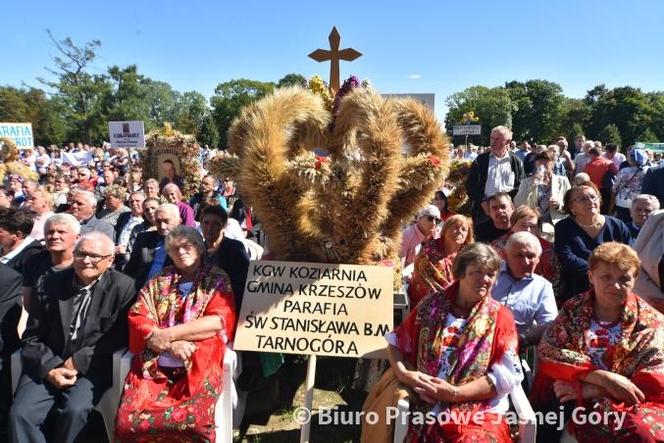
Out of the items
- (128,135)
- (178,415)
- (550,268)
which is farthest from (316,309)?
(128,135)

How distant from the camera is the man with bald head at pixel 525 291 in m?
2.95

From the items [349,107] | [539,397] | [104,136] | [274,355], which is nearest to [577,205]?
[539,397]

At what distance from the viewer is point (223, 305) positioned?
3.05m

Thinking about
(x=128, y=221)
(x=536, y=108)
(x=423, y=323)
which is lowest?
(x=423, y=323)

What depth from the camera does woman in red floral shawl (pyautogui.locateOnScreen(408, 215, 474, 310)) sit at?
141 inches

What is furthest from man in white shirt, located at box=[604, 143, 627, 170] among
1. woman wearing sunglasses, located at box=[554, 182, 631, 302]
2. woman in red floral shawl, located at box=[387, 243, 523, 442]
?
woman in red floral shawl, located at box=[387, 243, 523, 442]

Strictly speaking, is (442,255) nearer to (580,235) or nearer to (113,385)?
(580,235)

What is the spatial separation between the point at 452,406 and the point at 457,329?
1.33 ft

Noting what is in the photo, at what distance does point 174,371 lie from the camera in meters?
2.81

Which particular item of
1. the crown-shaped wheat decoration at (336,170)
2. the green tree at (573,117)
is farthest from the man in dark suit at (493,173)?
the green tree at (573,117)

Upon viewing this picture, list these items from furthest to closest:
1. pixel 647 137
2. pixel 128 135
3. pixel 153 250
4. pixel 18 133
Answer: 1. pixel 647 137
2. pixel 18 133
3. pixel 128 135
4. pixel 153 250

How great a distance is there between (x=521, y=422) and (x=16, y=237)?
13.7ft

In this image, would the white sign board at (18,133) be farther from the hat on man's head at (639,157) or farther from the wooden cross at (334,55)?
the hat on man's head at (639,157)

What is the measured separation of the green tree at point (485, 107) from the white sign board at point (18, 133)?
1828 inches
